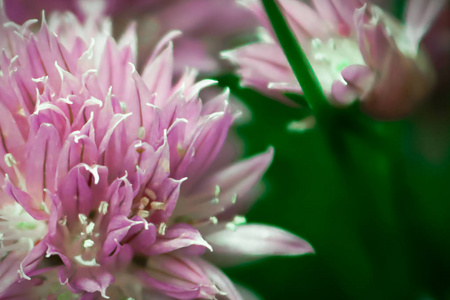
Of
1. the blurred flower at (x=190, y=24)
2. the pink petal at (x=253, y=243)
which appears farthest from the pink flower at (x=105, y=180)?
the blurred flower at (x=190, y=24)

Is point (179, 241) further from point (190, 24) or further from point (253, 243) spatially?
point (190, 24)

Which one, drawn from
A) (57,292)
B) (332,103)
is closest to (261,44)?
(332,103)

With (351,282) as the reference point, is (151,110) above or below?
above

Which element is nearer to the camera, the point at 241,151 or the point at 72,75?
the point at 72,75

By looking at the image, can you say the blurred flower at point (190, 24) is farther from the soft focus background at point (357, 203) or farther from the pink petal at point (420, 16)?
the pink petal at point (420, 16)

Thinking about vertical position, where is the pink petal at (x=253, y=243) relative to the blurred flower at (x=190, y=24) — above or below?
below

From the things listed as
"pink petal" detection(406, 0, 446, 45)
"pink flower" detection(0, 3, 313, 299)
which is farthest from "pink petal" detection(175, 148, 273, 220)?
"pink petal" detection(406, 0, 446, 45)

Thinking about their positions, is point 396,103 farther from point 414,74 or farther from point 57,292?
point 57,292
